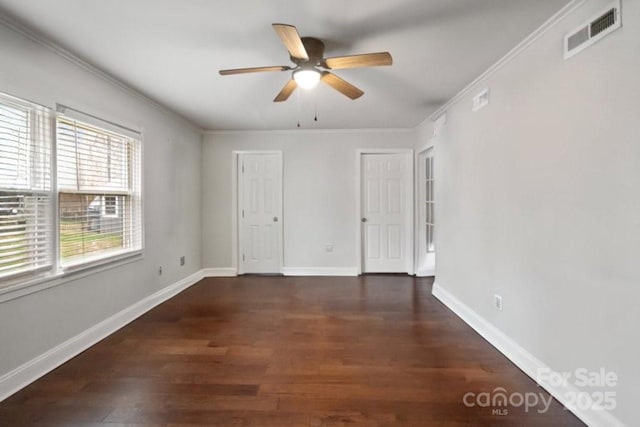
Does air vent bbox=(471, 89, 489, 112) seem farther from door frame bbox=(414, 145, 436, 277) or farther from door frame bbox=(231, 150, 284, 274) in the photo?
door frame bbox=(231, 150, 284, 274)

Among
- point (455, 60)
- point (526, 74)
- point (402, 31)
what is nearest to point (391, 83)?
point (455, 60)

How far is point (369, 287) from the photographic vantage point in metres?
4.26

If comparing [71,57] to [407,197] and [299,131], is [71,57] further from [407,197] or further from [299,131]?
[407,197]

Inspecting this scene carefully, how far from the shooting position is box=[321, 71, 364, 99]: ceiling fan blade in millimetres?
2328

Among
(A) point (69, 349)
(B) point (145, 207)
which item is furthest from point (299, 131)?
(A) point (69, 349)

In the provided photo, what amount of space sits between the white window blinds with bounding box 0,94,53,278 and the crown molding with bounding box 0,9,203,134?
0.46 m

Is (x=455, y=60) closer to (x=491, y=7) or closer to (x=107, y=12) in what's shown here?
(x=491, y=7)

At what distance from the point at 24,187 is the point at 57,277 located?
27.3 inches

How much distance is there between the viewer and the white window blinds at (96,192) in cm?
240

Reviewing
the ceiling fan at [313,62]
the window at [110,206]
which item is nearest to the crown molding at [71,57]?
the window at [110,206]

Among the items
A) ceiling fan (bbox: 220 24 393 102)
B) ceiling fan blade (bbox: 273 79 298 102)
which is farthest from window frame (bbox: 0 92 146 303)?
ceiling fan blade (bbox: 273 79 298 102)

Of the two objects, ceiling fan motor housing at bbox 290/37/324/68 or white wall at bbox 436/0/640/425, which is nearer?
white wall at bbox 436/0/640/425

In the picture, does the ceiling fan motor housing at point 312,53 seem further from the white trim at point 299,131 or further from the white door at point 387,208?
the white door at point 387,208

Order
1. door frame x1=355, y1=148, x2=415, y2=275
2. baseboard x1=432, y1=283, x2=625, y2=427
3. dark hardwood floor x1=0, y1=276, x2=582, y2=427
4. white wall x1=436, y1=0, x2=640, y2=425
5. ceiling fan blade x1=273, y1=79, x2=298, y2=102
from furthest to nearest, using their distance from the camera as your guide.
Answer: door frame x1=355, y1=148, x2=415, y2=275, ceiling fan blade x1=273, y1=79, x2=298, y2=102, dark hardwood floor x1=0, y1=276, x2=582, y2=427, baseboard x1=432, y1=283, x2=625, y2=427, white wall x1=436, y1=0, x2=640, y2=425
